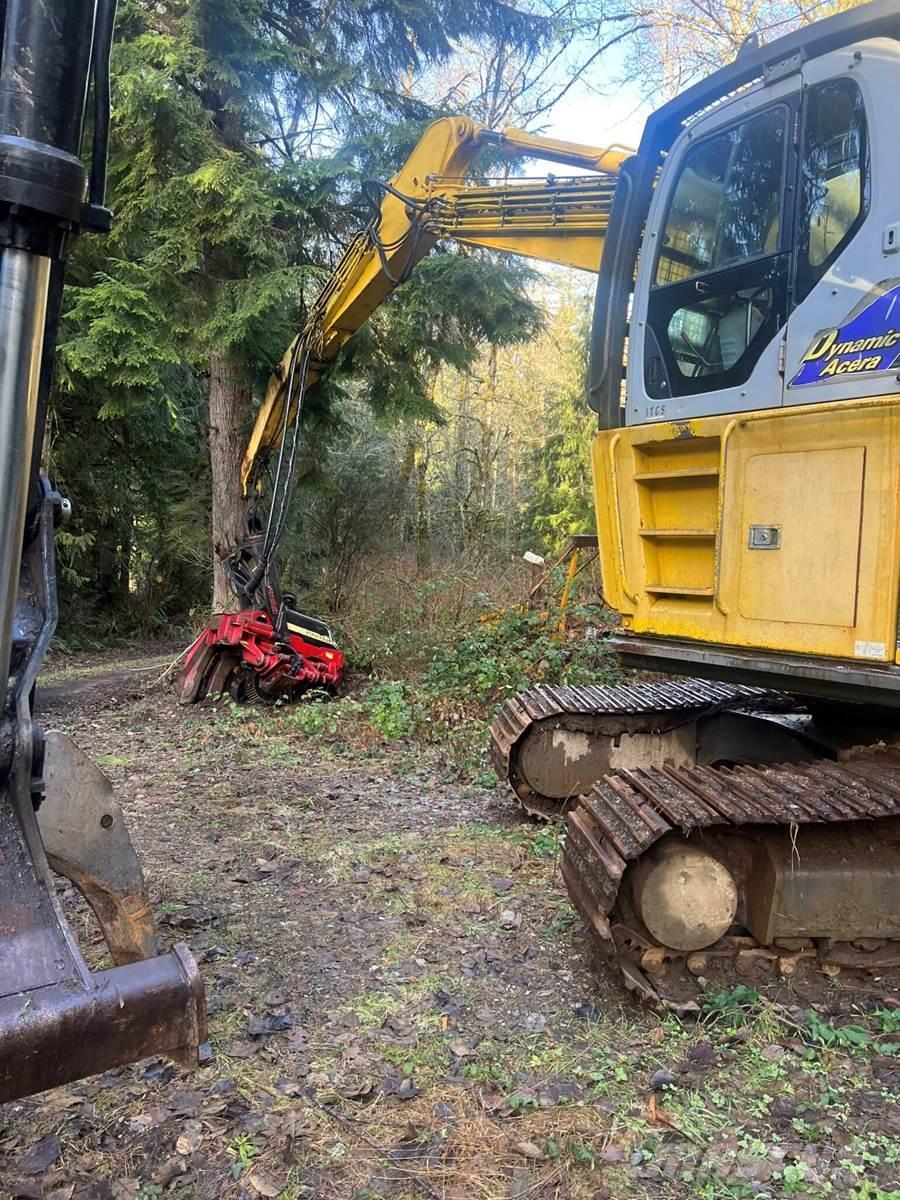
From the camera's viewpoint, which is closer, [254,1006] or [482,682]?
[254,1006]

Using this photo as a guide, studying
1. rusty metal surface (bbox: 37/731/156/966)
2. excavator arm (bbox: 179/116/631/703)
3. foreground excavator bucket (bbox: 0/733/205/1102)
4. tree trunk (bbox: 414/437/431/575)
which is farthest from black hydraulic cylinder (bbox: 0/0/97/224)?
tree trunk (bbox: 414/437/431/575)

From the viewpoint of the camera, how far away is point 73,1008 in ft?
4.86

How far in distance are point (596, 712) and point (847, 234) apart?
106 inches

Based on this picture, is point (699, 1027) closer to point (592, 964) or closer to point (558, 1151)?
point (592, 964)

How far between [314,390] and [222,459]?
4.32 ft

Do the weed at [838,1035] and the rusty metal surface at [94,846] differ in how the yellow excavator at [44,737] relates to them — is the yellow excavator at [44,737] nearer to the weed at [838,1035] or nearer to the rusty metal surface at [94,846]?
the rusty metal surface at [94,846]

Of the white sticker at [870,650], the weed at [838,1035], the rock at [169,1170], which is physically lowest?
the rock at [169,1170]

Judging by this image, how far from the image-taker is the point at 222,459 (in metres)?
10.2

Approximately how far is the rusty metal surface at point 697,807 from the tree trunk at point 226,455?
7.30 meters

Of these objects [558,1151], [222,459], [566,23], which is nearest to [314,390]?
[222,459]

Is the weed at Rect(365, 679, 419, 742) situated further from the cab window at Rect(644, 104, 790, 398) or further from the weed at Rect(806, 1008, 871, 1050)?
the weed at Rect(806, 1008, 871, 1050)

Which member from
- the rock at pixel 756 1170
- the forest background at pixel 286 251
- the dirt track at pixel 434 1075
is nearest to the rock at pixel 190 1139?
the dirt track at pixel 434 1075

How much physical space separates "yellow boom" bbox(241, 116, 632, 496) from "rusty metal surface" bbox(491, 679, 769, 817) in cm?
260

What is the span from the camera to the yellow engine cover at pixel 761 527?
3010 millimetres
